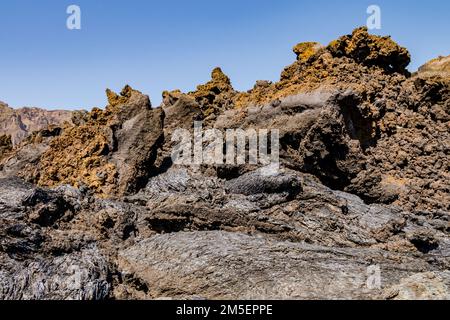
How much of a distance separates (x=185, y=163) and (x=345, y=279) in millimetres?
10186

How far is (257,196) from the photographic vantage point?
16953mm

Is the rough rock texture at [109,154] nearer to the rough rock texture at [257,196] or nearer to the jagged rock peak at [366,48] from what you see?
the rough rock texture at [257,196]

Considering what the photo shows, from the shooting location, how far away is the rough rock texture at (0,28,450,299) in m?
13.0

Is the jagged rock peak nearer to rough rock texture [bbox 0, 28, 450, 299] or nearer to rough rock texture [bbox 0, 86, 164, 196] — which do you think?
rough rock texture [bbox 0, 28, 450, 299]

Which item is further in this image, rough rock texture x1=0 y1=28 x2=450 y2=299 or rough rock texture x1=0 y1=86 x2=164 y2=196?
rough rock texture x1=0 y1=86 x2=164 y2=196

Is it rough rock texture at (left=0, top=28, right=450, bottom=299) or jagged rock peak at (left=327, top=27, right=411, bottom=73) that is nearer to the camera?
rough rock texture at (left=0, top=28, right=450, bottom=299)

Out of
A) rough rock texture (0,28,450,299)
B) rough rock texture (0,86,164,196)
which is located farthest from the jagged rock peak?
rough rock texture (0,86,164,196)

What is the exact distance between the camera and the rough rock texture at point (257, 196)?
42.6 ft

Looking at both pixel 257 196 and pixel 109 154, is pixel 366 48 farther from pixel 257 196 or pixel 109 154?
pixel 109 154

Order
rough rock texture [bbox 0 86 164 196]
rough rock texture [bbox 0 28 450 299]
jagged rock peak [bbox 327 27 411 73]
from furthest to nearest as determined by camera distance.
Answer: jagged rock peak [bbox 327 27 411 73]
rough rock texture [bbox 0 86 164 196]
rough rock texture [bbox 0 28 450 299]

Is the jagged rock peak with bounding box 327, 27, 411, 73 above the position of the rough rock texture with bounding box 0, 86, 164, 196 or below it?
above

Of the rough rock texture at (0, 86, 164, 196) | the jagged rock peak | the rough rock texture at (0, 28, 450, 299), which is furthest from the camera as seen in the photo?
the jagged rock peak

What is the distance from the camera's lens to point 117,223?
16.1 m
